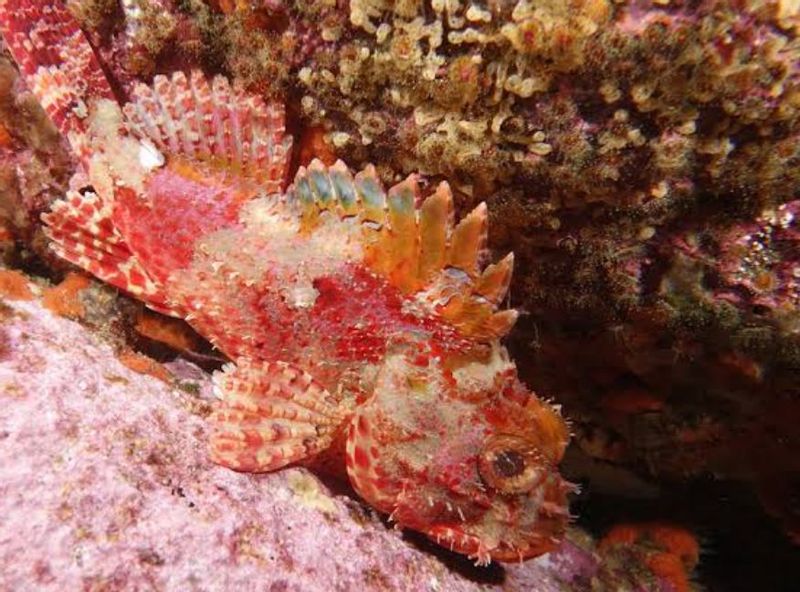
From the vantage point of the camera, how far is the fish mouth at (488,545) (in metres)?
3.47

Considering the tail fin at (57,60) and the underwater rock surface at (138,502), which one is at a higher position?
the tail fin at (57,60)

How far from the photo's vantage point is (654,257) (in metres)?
3.74

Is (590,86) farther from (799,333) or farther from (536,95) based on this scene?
(799,333)

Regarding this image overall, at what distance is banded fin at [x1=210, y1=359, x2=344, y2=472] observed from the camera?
11.1ft

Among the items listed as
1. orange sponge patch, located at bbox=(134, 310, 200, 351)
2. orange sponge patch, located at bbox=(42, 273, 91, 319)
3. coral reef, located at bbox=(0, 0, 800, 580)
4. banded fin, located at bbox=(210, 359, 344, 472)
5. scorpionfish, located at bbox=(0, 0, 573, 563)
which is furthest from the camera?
orange sponge patch, located at bbox=(134, 310, 200, 351)

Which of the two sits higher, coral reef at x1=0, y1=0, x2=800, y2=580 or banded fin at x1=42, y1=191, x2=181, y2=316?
coral reef at x1=0, y1=0, x2=800, y2=580

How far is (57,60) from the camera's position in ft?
13.6

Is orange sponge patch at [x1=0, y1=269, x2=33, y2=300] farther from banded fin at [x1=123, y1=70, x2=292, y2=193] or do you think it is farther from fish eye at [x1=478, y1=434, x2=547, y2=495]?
fish eye at [x1=478, y1=434, x2=547, y2=495]

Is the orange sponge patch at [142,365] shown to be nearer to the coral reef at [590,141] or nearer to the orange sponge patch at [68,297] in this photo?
the orange sponge patch at [68,297]

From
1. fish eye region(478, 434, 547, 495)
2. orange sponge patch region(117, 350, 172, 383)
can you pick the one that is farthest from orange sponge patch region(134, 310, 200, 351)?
fish eye region(478, 434, 547, 495)

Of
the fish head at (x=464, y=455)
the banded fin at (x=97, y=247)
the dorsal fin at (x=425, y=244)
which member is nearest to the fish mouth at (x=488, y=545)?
the fish head at (x=464, y=455)

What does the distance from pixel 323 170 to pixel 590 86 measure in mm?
1702

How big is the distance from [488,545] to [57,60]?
14.8 feet

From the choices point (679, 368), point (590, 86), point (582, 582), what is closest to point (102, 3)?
point (590, 86)
